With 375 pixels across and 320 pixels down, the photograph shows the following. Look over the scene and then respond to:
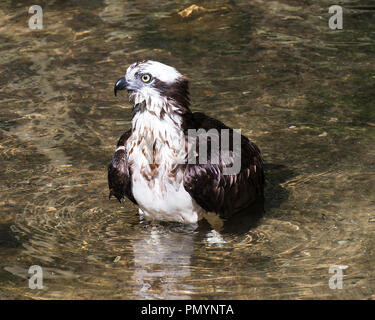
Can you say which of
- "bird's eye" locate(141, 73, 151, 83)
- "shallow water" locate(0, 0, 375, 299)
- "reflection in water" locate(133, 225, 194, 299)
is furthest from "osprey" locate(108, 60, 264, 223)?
"shallow water" locate(0, 0, 375, 299)

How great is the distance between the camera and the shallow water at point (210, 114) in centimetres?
589

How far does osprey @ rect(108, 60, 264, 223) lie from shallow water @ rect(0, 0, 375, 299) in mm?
317

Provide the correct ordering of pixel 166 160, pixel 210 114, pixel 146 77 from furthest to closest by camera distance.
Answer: pixel 210 114
pixel 166 160
pixel 146 77

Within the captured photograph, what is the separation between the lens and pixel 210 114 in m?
8.54

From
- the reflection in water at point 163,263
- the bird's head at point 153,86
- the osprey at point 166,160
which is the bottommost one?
the reflection in water at point 163,263

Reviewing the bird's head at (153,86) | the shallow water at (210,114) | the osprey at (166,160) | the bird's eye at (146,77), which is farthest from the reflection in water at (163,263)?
the bird's eye at (146,77)

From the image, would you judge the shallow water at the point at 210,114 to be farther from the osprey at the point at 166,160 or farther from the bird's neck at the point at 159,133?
the bird's neck at the point at 159,133

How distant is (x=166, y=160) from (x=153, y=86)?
61cm

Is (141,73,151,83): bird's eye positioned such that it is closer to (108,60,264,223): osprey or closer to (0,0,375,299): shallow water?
(108,60,264,223): osprey

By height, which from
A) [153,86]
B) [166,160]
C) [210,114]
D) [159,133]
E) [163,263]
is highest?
[153,86]

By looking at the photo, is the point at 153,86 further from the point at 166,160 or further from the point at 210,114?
the point at 210,114

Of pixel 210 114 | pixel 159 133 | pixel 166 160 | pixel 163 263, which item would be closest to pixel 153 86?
pixel 159 133
